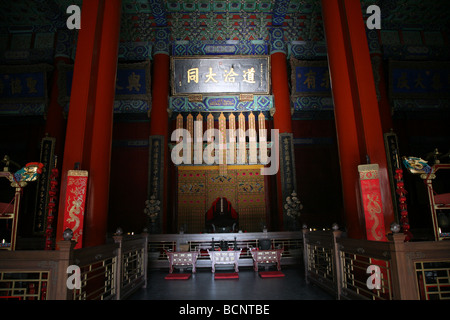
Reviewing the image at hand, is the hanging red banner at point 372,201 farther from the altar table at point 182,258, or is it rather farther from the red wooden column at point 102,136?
the red wooden column at point 102,136

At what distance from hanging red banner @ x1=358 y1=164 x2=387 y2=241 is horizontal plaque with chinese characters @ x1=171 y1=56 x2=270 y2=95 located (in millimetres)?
4643

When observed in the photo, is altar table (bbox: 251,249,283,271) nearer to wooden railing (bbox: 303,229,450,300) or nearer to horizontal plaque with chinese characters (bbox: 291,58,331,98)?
wooden railing (bbox: 303,229,450,300)

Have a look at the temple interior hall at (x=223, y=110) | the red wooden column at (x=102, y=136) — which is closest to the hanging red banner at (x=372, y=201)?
the temple interior hall at (x=223, y=110)

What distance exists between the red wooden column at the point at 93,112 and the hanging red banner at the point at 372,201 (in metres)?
3.84

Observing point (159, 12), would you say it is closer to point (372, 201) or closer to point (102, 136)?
point (102, 136)

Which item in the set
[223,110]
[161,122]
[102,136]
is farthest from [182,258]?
[223,110]

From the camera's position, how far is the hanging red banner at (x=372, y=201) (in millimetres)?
3395

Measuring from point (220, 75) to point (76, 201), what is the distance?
5.30 metres

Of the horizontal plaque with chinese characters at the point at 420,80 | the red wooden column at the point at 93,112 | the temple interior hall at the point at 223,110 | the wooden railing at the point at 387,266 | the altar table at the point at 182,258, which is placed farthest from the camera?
the horizontal plaque with chinese characters at the point at 420,80

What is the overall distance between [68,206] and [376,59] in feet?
26.7

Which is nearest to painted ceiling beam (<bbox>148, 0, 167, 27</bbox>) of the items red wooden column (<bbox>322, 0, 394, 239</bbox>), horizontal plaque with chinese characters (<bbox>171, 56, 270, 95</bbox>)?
horizontal plaque with chinese characters (<bbox>171, 56, 270, 95</bbox>)

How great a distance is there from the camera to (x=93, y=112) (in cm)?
417

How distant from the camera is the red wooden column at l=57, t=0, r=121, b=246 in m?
3.82

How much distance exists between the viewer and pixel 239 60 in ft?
24.8
